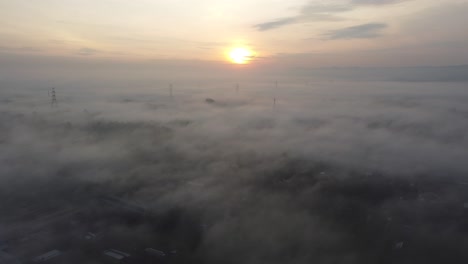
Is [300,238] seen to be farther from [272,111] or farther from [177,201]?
[272,111]

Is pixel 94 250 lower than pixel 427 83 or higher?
lower

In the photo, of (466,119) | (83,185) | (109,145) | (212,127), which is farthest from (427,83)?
(83,185)

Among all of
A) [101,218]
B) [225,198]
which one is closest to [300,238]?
[225,198]

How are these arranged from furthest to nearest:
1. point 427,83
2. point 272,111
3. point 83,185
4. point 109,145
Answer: point 427,83 → point 272,111 → point 109,145 → point 83,185

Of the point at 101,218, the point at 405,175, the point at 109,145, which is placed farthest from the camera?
the point at 109,145

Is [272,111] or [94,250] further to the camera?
[272,111]

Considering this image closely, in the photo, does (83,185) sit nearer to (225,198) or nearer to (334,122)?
(225,198)

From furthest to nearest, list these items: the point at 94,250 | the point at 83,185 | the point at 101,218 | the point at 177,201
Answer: the point at 83,185, the point at 177,201, the point at 101,218, the point at 94,250

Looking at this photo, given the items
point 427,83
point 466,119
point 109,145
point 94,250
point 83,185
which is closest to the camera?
point 94,250
